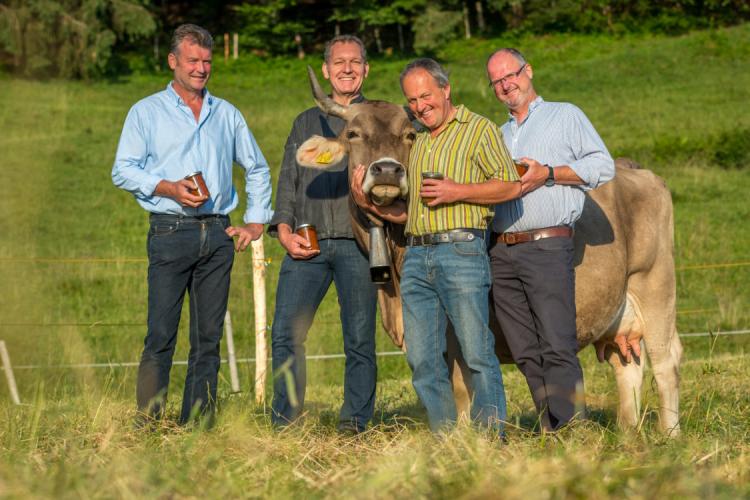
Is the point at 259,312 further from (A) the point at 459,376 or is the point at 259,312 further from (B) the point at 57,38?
(B) the point at 57,38

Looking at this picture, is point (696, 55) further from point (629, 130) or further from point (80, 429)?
point (80, 429)

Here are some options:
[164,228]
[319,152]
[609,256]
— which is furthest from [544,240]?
[164,228]

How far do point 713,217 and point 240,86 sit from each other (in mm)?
18798

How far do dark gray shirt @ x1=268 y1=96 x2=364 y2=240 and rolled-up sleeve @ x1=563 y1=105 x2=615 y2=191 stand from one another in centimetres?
131

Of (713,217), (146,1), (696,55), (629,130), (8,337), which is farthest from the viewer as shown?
(146,1)

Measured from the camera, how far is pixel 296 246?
249 inches

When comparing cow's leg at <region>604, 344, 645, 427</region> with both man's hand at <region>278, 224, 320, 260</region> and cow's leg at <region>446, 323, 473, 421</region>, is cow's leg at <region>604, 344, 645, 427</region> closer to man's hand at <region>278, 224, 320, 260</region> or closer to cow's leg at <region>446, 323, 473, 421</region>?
cow's leg at <region>446, 323, 473, 421</region>

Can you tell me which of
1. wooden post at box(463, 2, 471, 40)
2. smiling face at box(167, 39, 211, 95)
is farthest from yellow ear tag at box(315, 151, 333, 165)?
wooden post at box(463, 2, 471, 40)

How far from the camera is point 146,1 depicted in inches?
1558

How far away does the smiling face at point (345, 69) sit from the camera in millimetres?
6320

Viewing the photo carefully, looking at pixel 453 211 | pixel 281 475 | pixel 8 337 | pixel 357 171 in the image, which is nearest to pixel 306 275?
pixel 357 171

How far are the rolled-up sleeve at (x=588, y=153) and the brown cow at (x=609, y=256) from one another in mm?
912

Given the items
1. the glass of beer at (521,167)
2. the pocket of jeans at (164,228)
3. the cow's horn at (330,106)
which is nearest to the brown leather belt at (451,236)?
the glass of beer at (521,167)

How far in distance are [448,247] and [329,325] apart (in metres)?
7.97
